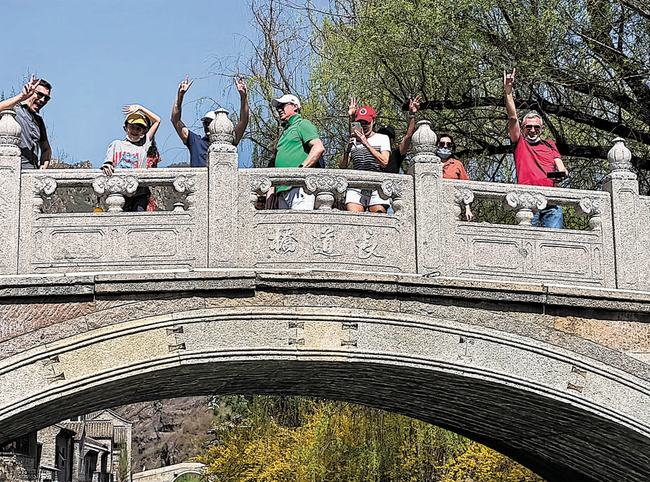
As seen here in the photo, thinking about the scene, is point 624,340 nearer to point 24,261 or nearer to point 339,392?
point 339,392

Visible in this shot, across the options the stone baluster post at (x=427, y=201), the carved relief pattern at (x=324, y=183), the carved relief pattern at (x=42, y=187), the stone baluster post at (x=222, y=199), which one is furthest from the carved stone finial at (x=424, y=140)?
the carved relief pattern at (x=42, y=187)

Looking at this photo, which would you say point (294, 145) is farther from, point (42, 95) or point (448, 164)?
point (42, 95)

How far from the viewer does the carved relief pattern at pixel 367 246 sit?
7719mm

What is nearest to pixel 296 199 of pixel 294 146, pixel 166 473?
pixel 294 146

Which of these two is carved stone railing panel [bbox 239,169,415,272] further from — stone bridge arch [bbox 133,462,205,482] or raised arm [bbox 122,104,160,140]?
stone bridge arch [bbox 133,462,205,482]

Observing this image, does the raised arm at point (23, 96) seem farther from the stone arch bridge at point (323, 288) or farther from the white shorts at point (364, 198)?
the white shorts at point (364, 198)

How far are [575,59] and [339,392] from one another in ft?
15.0

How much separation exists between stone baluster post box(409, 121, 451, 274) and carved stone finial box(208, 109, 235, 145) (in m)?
1.36

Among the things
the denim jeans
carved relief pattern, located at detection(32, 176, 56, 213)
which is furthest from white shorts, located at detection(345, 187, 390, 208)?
carved relief pattern, located at detection(32, 176, 56, 213)

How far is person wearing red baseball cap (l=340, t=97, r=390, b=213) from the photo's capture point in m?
8.18

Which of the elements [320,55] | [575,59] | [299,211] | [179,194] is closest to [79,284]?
[179,194]

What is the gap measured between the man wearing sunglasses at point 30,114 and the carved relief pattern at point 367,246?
2.45 metres

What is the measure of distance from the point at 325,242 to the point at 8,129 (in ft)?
7.81

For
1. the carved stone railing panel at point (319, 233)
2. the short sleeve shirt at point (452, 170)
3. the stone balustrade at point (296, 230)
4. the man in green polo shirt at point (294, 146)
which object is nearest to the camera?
the stone balustrade at point (296, 230)
